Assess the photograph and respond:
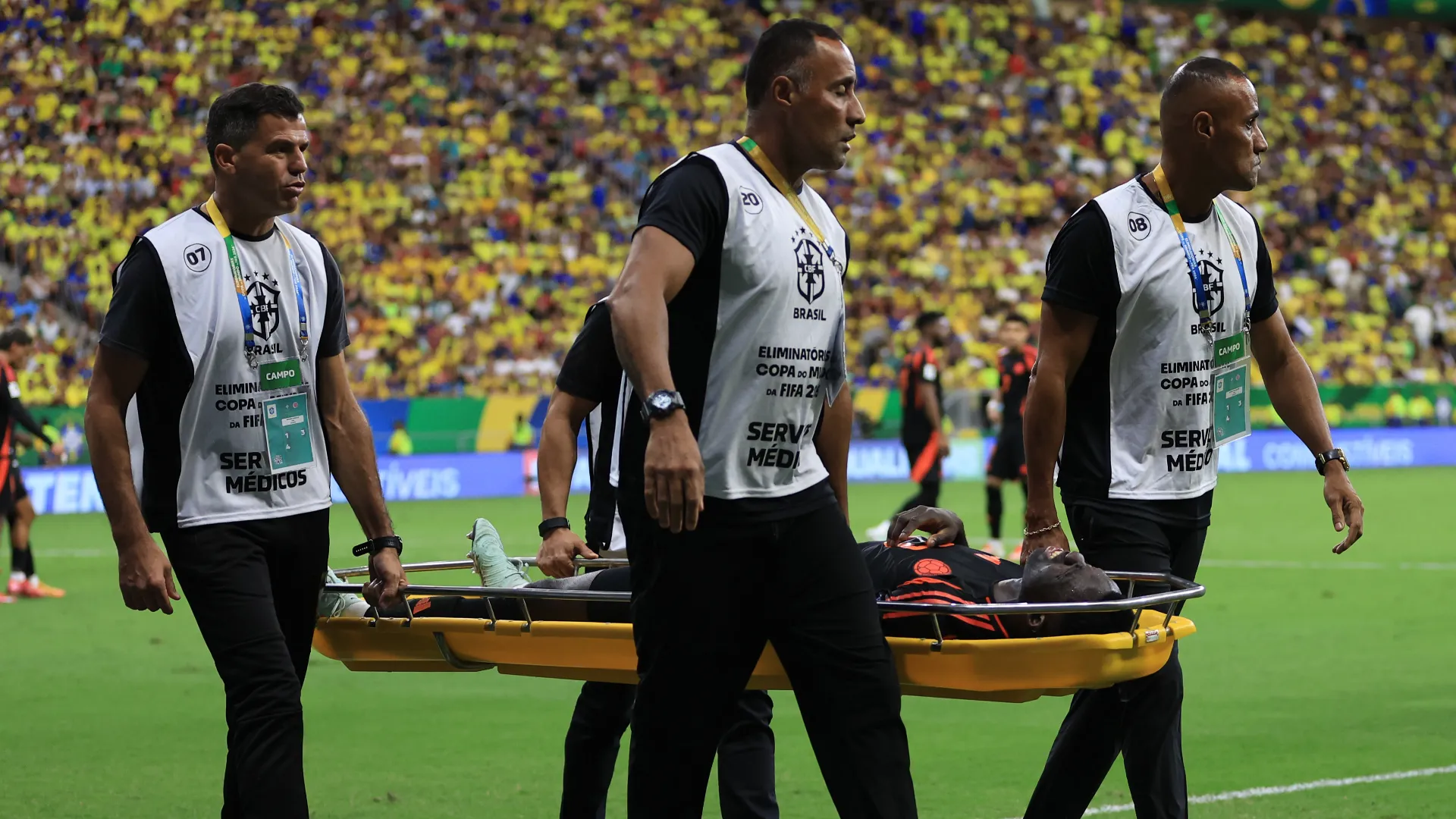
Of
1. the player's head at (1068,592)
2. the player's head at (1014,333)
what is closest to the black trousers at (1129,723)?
the player's head at (1068,592)

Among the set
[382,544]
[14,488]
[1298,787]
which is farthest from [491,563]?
[14,488]

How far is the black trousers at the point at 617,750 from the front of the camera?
5543 millimetres

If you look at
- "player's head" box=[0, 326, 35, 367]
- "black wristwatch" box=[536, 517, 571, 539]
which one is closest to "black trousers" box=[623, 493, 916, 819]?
"black wristwatch" box=[536, 517, 571, 539]

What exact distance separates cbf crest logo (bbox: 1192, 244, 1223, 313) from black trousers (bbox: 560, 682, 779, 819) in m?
1.75

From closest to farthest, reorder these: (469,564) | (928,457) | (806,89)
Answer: (806,89), (469,564), (928,457)

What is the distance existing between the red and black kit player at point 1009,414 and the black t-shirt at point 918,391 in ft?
2.12

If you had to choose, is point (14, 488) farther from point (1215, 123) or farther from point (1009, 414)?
point (1215, 123)

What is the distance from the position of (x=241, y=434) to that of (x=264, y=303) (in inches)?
14.0

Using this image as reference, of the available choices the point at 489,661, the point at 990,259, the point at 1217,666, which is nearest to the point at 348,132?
the point at 990,259

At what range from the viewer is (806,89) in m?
4.33

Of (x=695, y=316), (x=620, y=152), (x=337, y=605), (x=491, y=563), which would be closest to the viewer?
(x=695, y=316)

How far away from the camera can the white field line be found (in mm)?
6879

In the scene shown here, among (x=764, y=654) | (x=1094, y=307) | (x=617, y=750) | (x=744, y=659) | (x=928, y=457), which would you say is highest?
(x=1094, y=307)

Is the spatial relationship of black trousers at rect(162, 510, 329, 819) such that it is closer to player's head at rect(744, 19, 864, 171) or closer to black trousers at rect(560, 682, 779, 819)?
black trousers at rect(560, 682, 779, 819)
